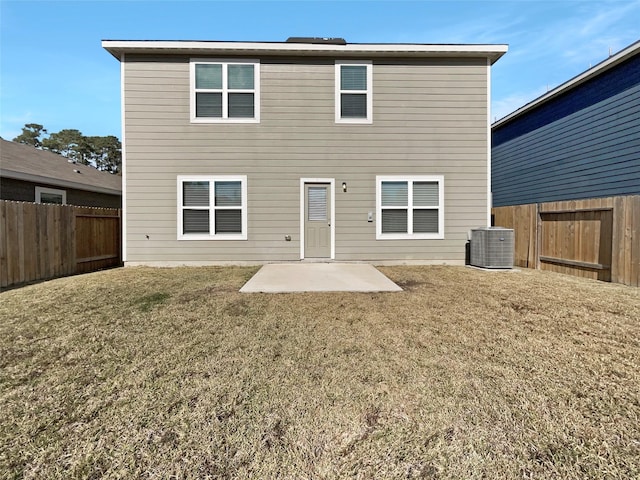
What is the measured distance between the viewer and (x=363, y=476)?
149cm

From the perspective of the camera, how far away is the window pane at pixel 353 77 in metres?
8.11

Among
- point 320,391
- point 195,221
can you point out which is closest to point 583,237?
point 320,391

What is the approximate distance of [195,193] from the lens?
8.06m

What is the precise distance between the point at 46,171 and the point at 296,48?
9.93 metres

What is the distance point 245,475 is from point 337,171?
24.2 ft

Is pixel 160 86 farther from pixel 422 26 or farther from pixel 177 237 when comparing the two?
pixel 422 26

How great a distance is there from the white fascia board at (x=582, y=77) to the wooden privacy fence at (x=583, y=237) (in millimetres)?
4247

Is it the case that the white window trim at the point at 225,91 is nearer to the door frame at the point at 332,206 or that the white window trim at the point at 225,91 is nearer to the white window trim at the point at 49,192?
the door frame at the point at 332,206

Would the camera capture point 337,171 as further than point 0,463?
Yes

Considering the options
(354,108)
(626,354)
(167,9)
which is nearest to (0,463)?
(626,354)

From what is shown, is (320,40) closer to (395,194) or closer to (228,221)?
(395,194)

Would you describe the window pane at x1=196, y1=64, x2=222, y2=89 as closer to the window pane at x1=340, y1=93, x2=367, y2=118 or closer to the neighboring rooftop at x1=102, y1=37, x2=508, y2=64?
the neighboring rooftop at x1=102, y1=37, x2=508, y2=64

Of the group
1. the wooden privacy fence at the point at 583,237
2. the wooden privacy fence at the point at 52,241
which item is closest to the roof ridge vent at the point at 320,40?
the wooden privacy fence at the point at 583,237

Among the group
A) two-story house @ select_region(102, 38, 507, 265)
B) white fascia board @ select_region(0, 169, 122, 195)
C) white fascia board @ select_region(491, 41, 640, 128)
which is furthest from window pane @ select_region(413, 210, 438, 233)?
white fascia board @ select_region(0, 169, 122, 195)
